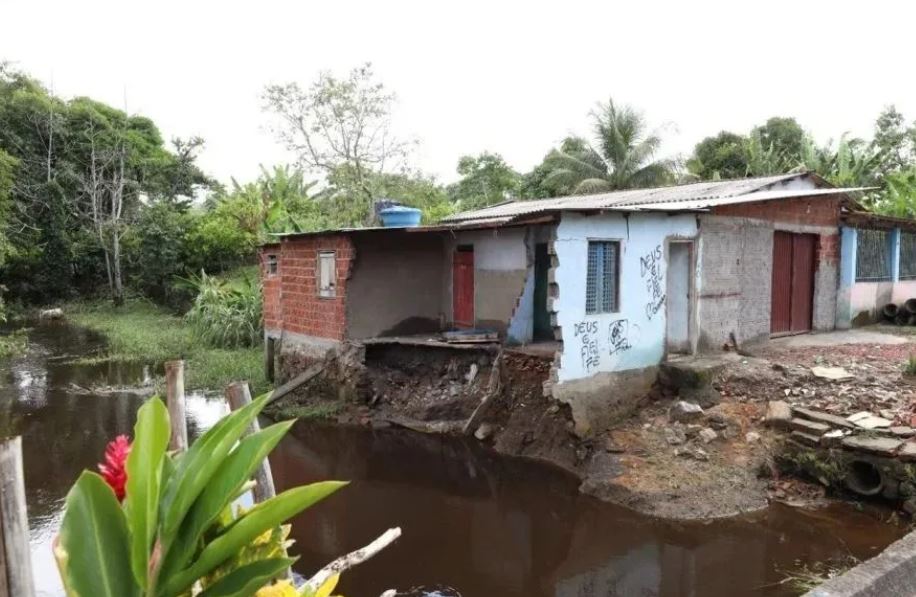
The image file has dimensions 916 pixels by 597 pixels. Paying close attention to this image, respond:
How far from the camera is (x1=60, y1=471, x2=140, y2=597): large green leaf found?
59.8 inches

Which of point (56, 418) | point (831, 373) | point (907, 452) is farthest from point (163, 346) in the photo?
point (907, 452)

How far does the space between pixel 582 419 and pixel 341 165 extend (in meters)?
13.8

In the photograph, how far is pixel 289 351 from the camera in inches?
533

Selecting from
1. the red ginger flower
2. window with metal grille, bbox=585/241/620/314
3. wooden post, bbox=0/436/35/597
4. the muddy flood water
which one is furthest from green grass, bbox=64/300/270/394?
the red ginger flower

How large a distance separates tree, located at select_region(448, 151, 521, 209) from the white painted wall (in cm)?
2096

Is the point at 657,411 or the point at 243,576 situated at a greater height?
the point at 243,576

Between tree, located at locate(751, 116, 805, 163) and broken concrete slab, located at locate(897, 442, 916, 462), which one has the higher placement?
tree, located at locate(751, 116, 805, 163)

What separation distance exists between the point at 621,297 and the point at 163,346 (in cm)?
1353

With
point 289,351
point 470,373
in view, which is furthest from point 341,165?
point 470,373

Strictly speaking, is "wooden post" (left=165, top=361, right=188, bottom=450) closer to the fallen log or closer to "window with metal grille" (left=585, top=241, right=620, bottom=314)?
"window with metal grille" (left=585, top=241, right=620, bottom=314)

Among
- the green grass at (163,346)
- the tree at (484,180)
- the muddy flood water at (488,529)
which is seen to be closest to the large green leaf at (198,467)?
the muddy flood water at (488,529)

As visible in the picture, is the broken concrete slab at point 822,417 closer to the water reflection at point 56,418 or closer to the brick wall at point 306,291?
the brick wall at point 306,291

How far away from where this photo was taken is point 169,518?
1.61 m

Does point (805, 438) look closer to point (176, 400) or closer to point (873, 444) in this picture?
point (873, 444)
